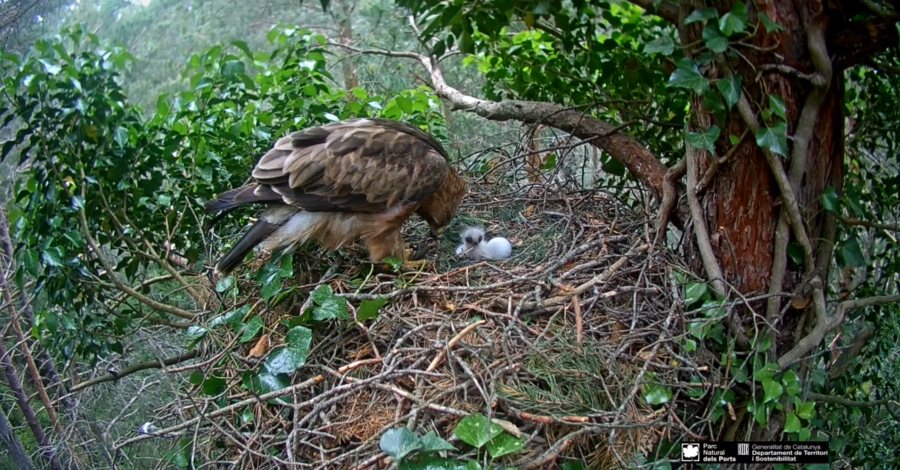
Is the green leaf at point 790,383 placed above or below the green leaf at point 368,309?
below

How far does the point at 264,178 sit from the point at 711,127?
1.92 metres

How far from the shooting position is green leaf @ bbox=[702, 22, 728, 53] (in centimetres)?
234

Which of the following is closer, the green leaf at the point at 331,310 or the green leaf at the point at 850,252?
the green leaf at the point at 331,310

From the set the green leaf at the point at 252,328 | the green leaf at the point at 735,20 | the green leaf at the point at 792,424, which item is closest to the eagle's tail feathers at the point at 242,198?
the green leaf at the point at 252,328

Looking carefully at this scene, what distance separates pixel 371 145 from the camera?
3.28m

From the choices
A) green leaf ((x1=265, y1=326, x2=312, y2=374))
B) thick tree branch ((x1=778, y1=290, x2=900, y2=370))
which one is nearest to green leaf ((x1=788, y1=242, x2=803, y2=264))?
thick tree branch ((x1=778, y1=290, x2=900, y2=370))

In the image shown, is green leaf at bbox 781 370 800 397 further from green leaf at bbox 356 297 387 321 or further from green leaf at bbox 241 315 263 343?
green leaf at bbox 241 315 263 343

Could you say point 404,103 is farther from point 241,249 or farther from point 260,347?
point 260,347

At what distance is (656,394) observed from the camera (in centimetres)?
240

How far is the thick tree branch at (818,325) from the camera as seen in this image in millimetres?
2639

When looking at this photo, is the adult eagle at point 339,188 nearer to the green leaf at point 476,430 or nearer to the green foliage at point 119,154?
the green foliage at point 119,154

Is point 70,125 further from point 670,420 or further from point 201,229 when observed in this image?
point 670,420

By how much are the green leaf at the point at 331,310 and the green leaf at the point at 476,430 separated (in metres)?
0.73

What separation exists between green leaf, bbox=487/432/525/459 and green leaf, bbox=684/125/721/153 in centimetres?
129
